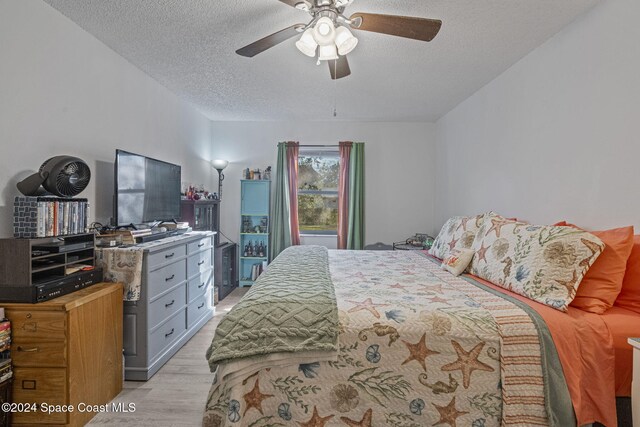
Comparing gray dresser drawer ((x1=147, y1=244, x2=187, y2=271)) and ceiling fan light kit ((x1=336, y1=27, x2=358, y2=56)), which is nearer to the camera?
ceiling fan light kit ((x1=336, y1=27, x2=358, y2=56))

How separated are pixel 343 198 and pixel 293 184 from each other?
777 mm

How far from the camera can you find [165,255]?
2.48 m

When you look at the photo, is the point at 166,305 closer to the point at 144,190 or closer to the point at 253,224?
the point at 144,190

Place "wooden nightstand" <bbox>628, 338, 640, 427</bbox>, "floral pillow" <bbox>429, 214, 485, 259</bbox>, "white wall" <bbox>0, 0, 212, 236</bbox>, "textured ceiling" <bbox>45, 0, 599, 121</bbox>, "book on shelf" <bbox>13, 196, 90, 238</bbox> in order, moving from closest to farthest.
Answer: "wooden nightstand" <bbox>628, 338, 640, 427</bbox> < "book on shelf" <bbox>13, 196, 90, 238</bbox> < "white wall" <bbox>0, 0, 212, 236</bbox> < "textured ceiling" <bbox>45, 0, 599, 121</bbox> < "floral pillow" <bbox>429, 214, 485, 259</bbox>

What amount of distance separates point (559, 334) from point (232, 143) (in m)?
4.47

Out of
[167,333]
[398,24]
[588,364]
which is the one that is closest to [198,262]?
[167,333]

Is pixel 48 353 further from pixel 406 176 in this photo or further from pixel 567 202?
pixel 406 176

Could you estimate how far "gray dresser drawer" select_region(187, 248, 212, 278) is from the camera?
2959mm

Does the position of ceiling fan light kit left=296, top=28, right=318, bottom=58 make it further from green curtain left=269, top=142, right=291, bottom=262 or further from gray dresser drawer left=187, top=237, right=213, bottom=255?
green curtain left=269, top=142, right=291, bottom=262

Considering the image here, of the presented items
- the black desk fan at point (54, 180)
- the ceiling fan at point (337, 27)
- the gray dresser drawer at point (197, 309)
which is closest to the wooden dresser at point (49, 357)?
the black desk fan at point (54, 180)

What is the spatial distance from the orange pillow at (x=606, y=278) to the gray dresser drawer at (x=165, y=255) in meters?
2.59

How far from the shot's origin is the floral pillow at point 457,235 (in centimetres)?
259

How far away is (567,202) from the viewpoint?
85.0 inches

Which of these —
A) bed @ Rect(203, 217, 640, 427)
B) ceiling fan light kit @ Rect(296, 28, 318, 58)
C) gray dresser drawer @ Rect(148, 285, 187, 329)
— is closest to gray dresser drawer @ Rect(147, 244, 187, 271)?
gray dresser drawer @ Rect(148, 285, 187, 329)
